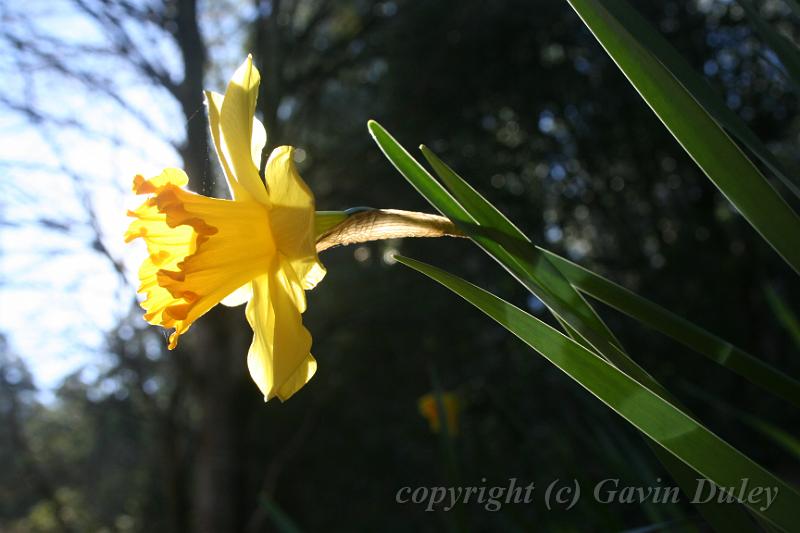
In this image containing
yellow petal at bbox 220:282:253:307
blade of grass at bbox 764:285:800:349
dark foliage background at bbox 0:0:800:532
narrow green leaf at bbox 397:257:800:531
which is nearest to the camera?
narrow green leaf at bbox 397:257:800:531

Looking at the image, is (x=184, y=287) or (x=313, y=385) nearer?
(x=184, y=287)

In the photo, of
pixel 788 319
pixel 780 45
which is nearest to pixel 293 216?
pixel 780 45

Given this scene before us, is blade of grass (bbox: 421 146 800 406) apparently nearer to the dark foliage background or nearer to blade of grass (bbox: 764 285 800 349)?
blade of grass (bbox: 764 285 800 349)

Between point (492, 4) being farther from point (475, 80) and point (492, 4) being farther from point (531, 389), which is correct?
point (531, 389)

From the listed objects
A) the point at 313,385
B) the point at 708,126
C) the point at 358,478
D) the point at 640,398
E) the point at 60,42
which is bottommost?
the point at 358,478

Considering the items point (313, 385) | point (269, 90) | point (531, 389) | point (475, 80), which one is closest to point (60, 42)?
point (269, 90)

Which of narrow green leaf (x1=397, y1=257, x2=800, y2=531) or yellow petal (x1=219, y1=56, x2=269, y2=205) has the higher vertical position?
yellow petal (x1=219, y1=56, x2=269, y2=205)

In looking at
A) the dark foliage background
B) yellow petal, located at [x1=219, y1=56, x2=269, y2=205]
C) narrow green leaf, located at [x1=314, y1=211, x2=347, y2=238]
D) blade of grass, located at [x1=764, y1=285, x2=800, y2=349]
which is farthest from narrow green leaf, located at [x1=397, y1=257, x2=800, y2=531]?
the dark foliage background
